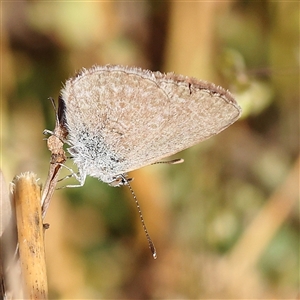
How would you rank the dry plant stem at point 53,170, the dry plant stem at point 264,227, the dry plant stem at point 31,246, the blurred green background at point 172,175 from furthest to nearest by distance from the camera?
the dry plant stem at point 264,227
the blurred green background at point 172,175
the dry plant stem at point 53,170
the dry plant stem at point 31,246

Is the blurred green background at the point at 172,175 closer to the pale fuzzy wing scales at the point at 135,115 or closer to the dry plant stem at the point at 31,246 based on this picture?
the pale fuzzy wing scales at the point at 135,115

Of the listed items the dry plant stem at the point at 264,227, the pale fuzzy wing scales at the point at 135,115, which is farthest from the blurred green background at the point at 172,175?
the pale fuzzy wing scales at the point at 135,115

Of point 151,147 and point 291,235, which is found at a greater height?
point 151,147

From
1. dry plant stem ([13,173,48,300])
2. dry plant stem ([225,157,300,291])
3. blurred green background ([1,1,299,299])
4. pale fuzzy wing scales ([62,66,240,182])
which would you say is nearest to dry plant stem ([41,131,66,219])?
dry plant stem ([13,173,48,300])

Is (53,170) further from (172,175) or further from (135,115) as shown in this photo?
(172,175)

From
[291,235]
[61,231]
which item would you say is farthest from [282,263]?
[61,231]

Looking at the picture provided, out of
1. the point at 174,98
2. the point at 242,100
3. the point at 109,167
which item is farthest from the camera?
the point at 242,100

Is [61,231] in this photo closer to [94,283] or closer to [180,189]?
[94,283]

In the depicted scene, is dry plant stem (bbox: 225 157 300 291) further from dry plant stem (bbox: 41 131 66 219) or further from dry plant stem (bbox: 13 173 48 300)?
dry plant stem (bbox: 13 173 48 300)
